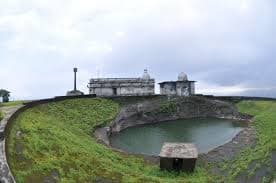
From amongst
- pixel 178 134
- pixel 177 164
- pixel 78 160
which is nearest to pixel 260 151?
pixel 177 164

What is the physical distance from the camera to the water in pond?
45.3 m

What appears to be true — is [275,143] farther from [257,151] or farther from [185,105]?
[185,105]

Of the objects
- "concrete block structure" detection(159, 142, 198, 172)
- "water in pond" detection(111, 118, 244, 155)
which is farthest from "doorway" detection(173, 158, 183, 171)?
"water in pond" detection(111, 118, 244, 155)

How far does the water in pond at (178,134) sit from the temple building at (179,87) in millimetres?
7087

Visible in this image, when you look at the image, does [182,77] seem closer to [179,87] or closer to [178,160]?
[179,87]

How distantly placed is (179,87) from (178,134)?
1953 cm

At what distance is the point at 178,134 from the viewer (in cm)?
5250

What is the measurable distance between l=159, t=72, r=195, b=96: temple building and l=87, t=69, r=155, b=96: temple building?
5.17 meters

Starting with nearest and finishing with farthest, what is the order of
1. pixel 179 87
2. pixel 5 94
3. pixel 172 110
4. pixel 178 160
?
pixel 178 160
pixel 5 94
pixel 172 110
pixel 179 87

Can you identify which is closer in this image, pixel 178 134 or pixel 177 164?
pixel 177 164

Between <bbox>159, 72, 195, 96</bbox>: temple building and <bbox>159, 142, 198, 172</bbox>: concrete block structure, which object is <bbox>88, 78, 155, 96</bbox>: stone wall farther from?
<bbox>159, 142, 198, 172</bbox>: concrete block structure

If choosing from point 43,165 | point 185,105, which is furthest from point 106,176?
point 185,105

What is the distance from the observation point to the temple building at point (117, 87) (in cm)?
6712

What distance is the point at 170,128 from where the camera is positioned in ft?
190
